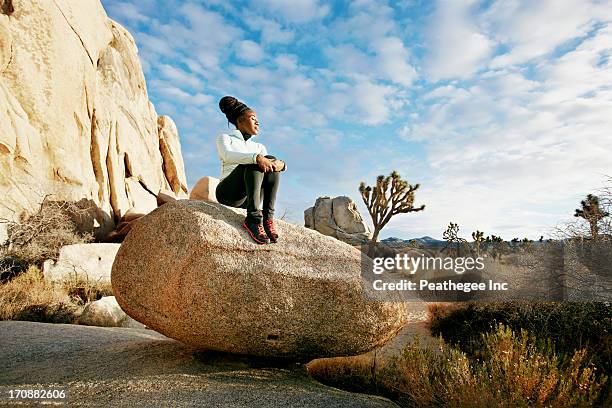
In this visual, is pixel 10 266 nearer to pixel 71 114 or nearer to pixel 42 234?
pixel 42 234

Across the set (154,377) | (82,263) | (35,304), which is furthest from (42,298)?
(154,377)

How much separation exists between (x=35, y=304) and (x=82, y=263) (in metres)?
3.06

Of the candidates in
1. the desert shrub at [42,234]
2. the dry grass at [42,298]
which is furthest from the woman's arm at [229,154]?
the desert shrub at [42,234]

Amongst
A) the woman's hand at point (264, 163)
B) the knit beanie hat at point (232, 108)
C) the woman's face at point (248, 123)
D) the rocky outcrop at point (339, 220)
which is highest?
the rocky outcrop at point (339, 220)

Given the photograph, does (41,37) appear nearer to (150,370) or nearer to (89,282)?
(89,282)

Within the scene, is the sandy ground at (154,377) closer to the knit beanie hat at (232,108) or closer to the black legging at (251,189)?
the black legging at (251,189)

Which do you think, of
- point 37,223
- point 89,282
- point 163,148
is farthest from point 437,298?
point 163,148

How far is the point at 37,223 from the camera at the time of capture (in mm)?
13539

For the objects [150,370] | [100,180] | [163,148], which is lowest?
[150,370]

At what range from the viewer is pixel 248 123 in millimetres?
5195

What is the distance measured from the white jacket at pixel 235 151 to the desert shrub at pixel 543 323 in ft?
13.4

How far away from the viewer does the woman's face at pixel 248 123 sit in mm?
5191

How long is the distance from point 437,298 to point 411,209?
1240 cm

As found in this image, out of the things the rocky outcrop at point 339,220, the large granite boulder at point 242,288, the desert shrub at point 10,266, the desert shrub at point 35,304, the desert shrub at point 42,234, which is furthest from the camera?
the rocky outcrop at point 339,220
